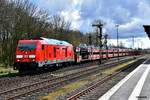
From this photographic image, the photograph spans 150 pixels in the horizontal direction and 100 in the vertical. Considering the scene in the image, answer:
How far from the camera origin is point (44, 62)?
37156 mm

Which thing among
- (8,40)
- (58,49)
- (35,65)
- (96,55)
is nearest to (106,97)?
(35,65)

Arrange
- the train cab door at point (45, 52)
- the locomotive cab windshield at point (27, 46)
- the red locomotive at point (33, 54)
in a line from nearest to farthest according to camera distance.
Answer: the red locomotive at point (33, 54)
the locomotive cab windshield at point (27, 46)
the train cab door at point (45, 52)

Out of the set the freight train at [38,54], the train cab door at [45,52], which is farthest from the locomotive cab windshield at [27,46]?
the train cab door at [45,52]

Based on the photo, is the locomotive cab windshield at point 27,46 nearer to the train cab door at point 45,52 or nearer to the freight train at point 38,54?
the freight train at point 38,54

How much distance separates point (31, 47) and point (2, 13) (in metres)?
15.2

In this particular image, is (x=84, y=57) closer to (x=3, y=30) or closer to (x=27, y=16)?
(x=27, y=16)

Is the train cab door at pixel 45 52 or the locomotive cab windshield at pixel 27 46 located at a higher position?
the locomotive cab windshield at pixel 27 46

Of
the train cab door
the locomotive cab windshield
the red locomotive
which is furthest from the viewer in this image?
the train cab door

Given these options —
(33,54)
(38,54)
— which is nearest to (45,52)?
(38,54)

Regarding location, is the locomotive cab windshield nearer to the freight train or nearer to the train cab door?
the freight train

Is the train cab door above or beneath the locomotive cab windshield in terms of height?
beneath

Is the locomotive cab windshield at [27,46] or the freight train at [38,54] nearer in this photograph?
the freight train at [38,54]

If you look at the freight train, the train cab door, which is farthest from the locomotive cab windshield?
the train cab door

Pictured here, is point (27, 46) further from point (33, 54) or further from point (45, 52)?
point (45, 52)
